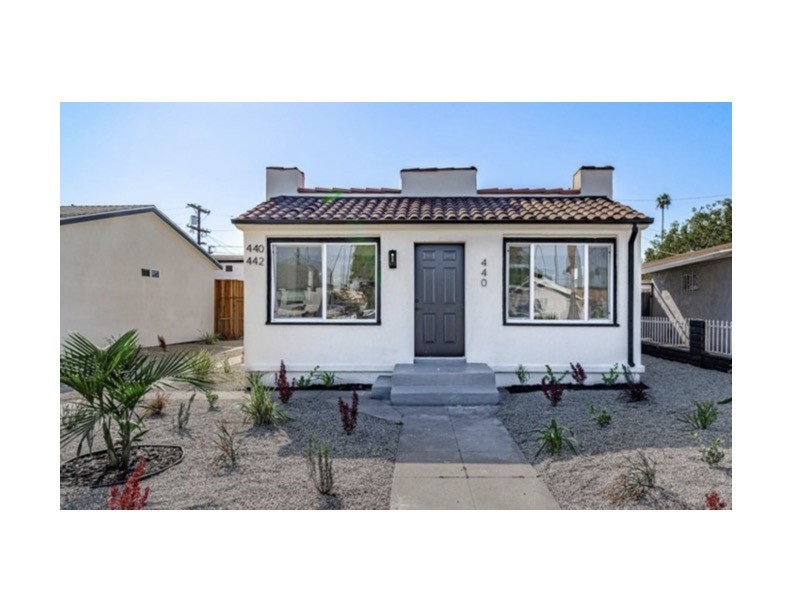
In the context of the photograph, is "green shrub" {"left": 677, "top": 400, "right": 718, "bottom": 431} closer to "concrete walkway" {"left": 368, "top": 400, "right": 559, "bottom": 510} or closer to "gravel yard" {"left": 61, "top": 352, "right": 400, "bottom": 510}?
"concrete walkway" {"left": 368, "top": 400, "right": 559, "bottom": 510}

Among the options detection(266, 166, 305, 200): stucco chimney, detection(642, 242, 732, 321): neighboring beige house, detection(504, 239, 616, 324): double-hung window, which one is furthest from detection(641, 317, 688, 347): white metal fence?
detection(266, 166, 305, 200): stucco chimney

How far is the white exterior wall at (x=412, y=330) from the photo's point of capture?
7.95 m

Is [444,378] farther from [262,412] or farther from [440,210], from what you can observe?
[440,210]

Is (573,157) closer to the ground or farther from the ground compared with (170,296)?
farther from the ground

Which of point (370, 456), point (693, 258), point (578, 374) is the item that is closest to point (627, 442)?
point (578, 374)

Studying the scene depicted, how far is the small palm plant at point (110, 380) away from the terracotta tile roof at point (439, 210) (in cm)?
413

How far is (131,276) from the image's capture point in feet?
42.9

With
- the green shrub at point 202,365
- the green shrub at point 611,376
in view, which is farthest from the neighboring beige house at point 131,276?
the green shrub at point 611,376

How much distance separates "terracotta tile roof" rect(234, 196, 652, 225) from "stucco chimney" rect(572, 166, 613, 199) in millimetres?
194

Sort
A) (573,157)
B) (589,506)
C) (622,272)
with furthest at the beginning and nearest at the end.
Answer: (573,157) → (622,272) → (589,506)

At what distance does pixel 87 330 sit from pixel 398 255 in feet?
30.7

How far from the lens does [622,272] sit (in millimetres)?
7914
